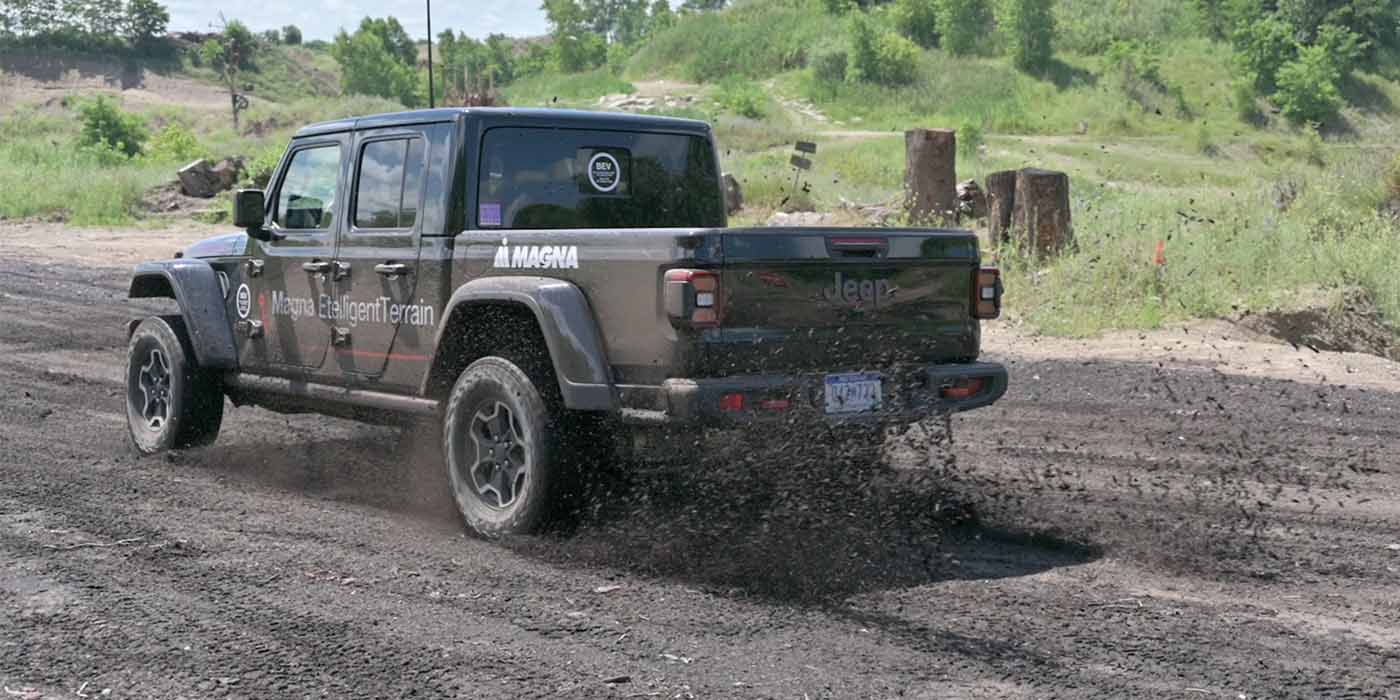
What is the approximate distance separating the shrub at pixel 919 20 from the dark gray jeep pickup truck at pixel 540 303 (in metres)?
60.5

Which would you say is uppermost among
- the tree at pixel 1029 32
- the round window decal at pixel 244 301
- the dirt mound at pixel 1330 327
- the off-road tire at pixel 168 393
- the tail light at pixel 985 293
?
the tree at pixel 1029 32

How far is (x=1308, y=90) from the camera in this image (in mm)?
52250

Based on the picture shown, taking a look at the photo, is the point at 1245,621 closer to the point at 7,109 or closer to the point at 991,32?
the point at 991,32

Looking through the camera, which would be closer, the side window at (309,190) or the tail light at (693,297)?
the tail light at (693,297)

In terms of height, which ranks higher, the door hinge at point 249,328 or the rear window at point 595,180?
the rear window at point 595,180

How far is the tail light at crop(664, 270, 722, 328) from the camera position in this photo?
564 centimetres

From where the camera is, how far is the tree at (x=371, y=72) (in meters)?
90.4

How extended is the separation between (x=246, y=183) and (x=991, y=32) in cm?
4162

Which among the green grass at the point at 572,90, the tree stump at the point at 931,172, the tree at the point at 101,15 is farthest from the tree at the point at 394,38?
the tree stump at the point at 931,172

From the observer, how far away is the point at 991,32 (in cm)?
6400

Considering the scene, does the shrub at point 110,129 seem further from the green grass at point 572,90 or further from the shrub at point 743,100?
the shrub at point 743,100

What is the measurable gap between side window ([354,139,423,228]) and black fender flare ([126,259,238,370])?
1368 millimetres

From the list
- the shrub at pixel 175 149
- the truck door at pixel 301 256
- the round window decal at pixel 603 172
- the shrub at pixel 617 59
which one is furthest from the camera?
the shrub at pixel 617 59

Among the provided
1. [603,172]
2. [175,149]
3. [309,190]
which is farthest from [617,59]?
[603,172]
